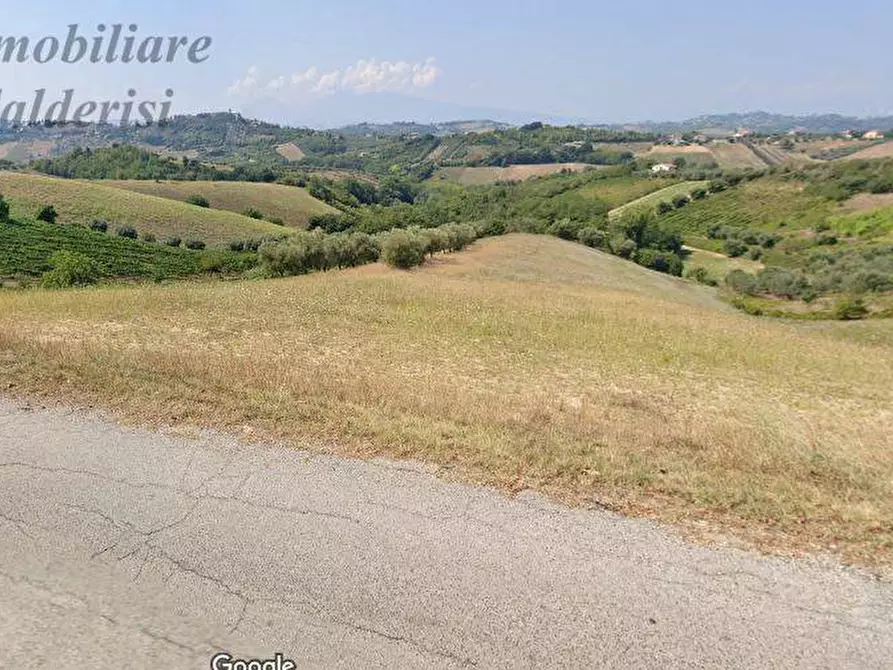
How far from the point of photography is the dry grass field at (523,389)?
6121mm

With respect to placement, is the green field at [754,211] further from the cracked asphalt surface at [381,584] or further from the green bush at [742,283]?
the cracked asphalt surface at [381,584]

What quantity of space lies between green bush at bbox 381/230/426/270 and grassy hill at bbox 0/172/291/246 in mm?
56576

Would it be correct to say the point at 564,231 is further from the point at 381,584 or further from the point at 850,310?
the point at 381,584

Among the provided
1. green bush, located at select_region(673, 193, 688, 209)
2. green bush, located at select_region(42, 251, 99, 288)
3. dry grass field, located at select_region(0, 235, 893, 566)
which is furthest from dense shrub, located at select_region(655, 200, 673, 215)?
green bush, located at select_region(42, 251, 99, 288)

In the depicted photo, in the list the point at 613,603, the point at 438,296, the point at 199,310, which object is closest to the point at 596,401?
the point at 613,603

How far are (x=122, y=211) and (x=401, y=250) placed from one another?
238ft

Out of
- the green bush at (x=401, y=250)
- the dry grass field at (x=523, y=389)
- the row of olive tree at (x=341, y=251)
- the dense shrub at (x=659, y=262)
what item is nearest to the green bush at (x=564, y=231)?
the dense shrub at (x=659, y=262)

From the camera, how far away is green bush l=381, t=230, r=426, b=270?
171 ft

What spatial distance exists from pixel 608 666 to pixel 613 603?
59 centimetres

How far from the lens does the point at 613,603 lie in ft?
14.5

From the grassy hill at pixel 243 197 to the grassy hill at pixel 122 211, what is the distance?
Result: 66.7 ft

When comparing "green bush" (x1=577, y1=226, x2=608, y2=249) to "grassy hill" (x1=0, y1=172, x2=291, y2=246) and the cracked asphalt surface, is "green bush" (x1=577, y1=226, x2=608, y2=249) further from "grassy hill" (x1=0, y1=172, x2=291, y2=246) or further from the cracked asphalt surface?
the cracked asphalt surface

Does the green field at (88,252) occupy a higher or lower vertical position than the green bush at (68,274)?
lower

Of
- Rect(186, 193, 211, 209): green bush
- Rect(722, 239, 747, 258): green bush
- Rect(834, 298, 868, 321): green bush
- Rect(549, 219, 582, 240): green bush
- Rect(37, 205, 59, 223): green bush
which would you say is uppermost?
Rect(722, 239, 747, 258): green bush
